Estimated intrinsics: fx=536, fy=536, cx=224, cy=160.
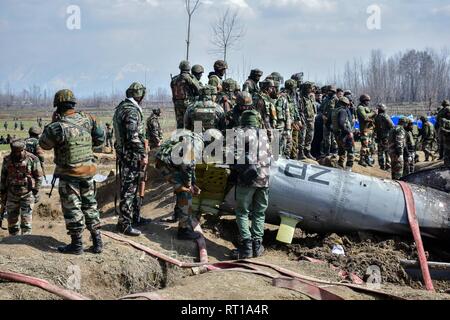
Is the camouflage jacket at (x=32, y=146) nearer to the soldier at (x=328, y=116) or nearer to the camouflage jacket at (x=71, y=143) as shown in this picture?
the camouflage jacket at (x=71, y=143)

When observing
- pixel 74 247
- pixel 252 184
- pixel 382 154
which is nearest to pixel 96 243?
pixel 74 247

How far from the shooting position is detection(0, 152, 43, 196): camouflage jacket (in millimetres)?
8742

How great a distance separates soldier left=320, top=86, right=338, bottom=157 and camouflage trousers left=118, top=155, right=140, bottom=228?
7.55 m

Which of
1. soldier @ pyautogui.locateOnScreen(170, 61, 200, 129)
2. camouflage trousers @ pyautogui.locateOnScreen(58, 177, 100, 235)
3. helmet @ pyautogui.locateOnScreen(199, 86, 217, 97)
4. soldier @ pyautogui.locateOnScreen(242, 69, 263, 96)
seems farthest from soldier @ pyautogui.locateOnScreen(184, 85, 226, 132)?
camouflage trousers @ pyautogui.locateOnScreen(58, 177, 100, 235)

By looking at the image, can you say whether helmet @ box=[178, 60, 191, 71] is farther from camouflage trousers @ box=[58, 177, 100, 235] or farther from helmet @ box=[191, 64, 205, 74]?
camouflage trousers @ box=[58, 177, 100, 235]

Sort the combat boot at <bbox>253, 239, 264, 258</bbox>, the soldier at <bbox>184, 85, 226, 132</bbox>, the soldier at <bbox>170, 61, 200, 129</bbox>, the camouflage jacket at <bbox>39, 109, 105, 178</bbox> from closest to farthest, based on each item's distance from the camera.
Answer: the camouflage jacket at <bbox>39, 109, 105, 178</bbox> < the combat boot at <bbox>253, 239, 264, 258</bbox> < the soldier at <bbox>184, 85, 226, 132</bbox> < the soldier at <bbox>170, 61, 200, 129</bbox>

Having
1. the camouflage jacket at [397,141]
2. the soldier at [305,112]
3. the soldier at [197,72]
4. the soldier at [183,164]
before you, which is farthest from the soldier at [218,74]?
the camouflage jacket at [397,141]

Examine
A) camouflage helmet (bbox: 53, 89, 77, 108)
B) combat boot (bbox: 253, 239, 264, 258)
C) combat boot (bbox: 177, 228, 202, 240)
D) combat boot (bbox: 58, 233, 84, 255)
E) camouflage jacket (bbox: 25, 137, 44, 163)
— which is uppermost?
camouflage helmet (bbox: 53, 89, 77, 108)

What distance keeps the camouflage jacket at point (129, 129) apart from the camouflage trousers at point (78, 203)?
1.07 metres

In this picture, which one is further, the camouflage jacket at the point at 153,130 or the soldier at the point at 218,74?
the camouflage jacket at the point at 153,130

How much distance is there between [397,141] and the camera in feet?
42.2

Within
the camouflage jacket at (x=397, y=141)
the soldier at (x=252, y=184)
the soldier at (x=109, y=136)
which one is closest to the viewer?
the soldier at (x=252, y=184)

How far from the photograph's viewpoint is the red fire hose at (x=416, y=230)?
7.42 meters
